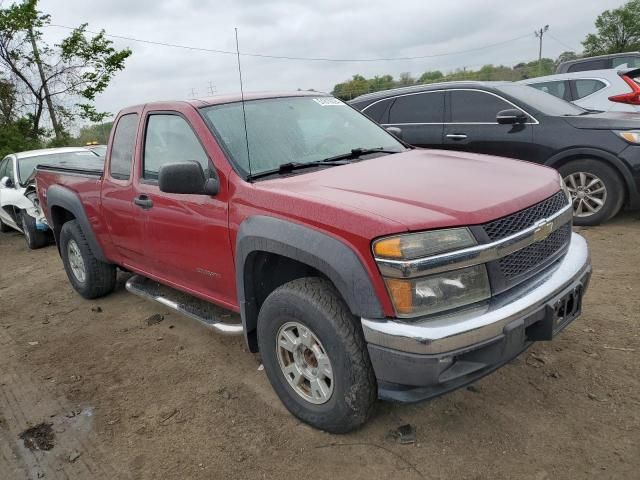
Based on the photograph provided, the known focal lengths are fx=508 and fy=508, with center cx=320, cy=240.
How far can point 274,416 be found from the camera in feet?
9.47

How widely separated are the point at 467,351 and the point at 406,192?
799 mm

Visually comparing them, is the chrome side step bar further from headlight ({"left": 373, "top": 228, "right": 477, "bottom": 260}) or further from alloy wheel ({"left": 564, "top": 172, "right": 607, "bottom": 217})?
alloy wheel ({"left": 564, "top": 172, "right": 607, "bottom": 217})

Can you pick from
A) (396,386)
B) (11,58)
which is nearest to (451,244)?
(396,386)

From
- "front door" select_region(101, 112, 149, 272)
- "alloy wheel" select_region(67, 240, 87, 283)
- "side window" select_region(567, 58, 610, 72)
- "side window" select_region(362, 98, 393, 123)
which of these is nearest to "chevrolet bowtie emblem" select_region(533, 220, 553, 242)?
"front door" select_region(101, 112, 149, 272)

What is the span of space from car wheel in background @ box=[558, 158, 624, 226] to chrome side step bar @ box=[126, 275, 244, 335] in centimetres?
402

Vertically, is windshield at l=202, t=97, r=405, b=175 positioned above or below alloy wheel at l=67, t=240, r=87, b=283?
above

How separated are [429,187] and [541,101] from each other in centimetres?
445

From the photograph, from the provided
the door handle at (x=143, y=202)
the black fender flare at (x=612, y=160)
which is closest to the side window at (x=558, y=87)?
the black fender flare at (x=612, y=160)

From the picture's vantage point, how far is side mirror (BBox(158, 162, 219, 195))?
2.81 meters

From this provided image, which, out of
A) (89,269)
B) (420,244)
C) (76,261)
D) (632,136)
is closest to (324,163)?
(420,244)

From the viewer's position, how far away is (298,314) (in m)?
2.50

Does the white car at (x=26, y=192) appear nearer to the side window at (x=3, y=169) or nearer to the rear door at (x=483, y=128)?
the side window at (x=3, y=169)

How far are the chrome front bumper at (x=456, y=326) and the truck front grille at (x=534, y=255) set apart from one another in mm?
98

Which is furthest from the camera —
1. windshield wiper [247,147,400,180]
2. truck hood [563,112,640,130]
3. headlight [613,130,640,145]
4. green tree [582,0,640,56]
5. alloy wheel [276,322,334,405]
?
green tree [582,0,640,56]
